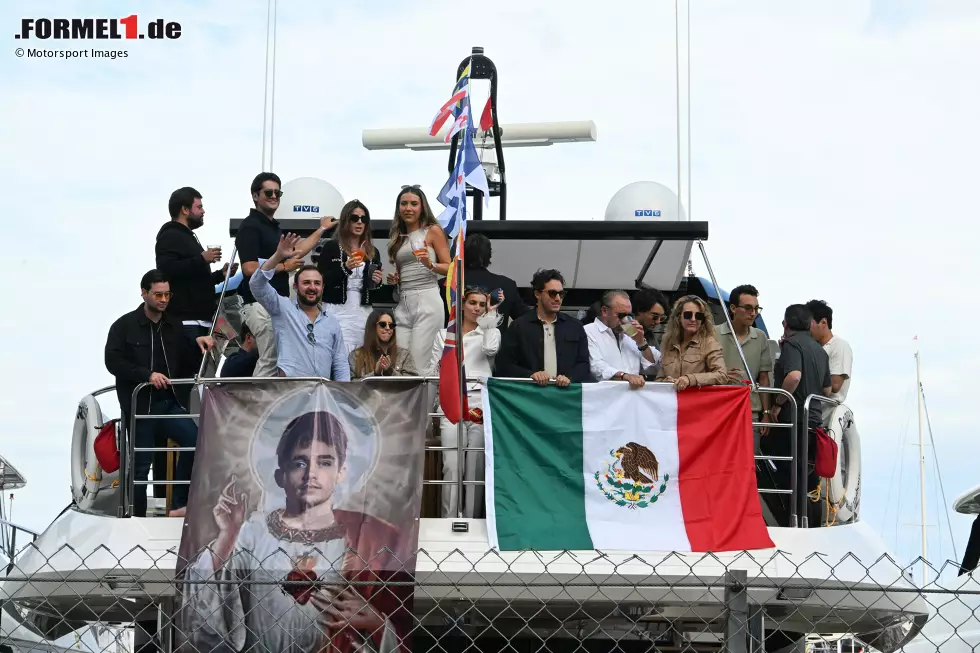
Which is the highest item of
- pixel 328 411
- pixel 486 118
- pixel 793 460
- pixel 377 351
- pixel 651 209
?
pixel 486 118

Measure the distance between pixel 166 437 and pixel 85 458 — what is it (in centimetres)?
52

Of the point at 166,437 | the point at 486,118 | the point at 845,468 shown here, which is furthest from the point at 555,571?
the point at 486,118

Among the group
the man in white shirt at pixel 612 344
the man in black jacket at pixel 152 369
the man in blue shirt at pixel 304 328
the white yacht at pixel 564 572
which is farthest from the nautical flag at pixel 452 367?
the man in black jacket at pixel 152 369

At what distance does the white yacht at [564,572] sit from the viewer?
6.85 metres

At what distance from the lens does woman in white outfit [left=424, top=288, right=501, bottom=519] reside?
7.69 meters

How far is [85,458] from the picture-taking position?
798 cm

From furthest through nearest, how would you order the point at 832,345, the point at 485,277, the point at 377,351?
1. the point at 832,345
2. the point at 485,277
3. the point at 377,351

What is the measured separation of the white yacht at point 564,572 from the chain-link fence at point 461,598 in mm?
17

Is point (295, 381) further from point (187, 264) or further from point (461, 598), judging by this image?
point (187, 264)

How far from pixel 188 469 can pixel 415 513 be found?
5.43 feet

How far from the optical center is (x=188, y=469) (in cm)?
782

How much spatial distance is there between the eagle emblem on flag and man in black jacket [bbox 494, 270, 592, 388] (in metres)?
0.67

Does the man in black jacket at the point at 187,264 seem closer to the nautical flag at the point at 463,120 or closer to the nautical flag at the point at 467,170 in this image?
the nautical flag at the point at 467,170

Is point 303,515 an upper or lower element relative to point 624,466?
lower
